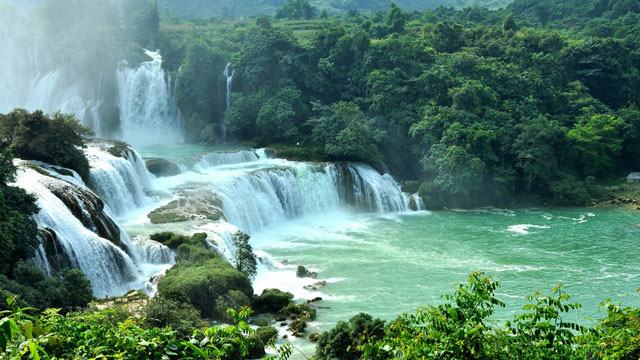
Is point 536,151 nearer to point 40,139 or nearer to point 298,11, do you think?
point 40,139

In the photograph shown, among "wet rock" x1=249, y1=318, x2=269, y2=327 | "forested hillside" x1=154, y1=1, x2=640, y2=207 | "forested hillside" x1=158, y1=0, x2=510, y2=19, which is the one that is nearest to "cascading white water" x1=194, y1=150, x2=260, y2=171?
"forested hillside" x1=154, y1=1, x2=640, y2=207

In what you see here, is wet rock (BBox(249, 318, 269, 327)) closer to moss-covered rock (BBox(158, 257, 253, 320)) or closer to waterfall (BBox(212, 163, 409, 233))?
Result: moss-covered rock (BBox(158, 257, 253, 320))

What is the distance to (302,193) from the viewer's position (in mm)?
28781

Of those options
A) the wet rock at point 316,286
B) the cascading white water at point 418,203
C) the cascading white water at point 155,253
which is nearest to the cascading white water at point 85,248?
the cascading white water at point 155,253

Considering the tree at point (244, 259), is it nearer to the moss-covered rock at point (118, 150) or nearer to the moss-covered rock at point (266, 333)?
the moss-covered rock at point (266, 333)

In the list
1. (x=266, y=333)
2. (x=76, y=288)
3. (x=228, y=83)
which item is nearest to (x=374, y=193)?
(x=228, y=83)

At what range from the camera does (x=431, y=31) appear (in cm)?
4391

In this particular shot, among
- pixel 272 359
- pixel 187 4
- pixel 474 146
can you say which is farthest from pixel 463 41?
pixel 187 4

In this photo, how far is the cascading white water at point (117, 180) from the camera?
22656mm

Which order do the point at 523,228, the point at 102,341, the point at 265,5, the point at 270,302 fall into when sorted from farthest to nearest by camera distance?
the point at 265,5
the point at 523,228
the point at 270,302
the point at 102,341

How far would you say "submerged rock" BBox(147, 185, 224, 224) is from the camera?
73.5ft

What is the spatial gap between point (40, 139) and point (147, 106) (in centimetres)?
1868

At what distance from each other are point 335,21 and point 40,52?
27.2 meters

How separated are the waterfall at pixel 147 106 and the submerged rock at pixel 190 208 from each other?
1432 cm
